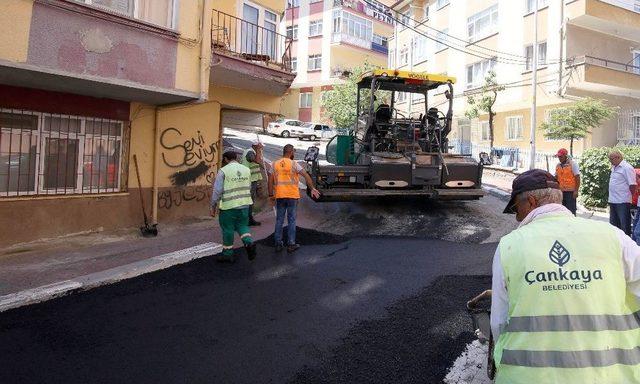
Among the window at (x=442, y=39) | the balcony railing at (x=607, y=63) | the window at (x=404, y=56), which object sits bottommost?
the balcony railing at (x=607, y=63)

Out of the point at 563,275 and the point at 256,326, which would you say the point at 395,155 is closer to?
the point at 256,326

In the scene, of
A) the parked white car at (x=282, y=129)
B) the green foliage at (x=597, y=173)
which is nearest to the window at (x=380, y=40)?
the parked white car at (x=282, y=129)

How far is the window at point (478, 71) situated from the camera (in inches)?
933

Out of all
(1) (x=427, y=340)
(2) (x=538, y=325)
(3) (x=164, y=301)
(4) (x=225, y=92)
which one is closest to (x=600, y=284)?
(2) (x=538, y=325)

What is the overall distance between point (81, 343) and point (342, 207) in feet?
24.4

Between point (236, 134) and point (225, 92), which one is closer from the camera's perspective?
point (225, 92)

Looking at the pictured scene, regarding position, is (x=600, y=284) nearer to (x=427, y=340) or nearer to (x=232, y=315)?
(x=427, y=340)

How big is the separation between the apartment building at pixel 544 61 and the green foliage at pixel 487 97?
962mm

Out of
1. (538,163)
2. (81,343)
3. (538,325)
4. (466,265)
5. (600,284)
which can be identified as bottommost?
(81,343)

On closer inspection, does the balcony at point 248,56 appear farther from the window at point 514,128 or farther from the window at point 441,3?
the window at point 441,3

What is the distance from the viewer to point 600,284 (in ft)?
5.56

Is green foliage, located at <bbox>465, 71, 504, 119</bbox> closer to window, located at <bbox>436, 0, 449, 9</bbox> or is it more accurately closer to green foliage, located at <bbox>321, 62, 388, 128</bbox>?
window, located at <bbox>436, 0, 449, 9</bbox>

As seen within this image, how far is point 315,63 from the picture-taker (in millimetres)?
39438

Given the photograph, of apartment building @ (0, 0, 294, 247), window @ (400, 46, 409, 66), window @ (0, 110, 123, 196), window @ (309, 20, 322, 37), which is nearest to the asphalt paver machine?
apartment building @ (0, 0, 294, 247)
